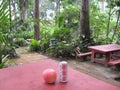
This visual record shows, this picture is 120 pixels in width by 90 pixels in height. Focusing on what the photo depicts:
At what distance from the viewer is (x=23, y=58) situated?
5.83m

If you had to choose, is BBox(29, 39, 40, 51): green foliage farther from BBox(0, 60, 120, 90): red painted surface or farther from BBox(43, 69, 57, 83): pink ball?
BBox(43, 69, 57, 83): pink ball

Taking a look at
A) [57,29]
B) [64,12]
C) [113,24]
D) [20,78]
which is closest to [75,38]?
[57,29]

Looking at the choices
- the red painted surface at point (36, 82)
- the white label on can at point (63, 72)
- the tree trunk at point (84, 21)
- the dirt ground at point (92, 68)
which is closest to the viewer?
the red painted surface at point (36, 82)

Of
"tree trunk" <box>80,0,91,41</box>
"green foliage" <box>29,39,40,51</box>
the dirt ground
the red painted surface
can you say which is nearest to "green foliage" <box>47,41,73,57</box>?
the dirt ground

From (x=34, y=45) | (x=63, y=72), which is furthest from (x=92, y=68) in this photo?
(x=63, y=72)

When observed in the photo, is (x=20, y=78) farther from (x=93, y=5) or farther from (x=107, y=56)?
(x=93, y=5)

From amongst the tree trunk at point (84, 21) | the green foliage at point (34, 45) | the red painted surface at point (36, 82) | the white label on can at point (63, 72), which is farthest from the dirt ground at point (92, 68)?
the white label on can at point (63, 72)

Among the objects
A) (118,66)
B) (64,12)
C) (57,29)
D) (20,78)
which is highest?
(64,12)

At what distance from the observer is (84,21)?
5.97m

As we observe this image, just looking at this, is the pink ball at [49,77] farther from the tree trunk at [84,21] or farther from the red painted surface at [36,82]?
the tree trunk at [84,21]

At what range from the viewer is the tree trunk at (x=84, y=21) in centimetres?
589

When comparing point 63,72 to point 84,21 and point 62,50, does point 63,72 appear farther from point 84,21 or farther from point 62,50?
point 84,21

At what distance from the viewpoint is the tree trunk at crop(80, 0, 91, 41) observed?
589 centimetres

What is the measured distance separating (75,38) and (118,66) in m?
2.07
